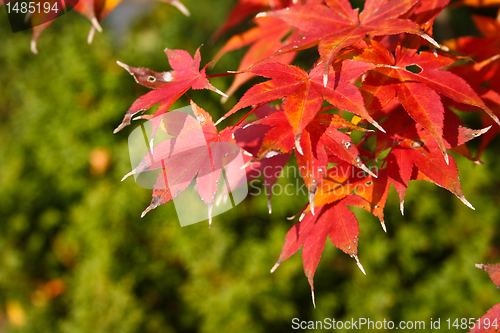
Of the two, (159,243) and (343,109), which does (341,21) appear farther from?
(159,243)

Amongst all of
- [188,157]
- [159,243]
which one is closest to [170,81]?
[188,157]

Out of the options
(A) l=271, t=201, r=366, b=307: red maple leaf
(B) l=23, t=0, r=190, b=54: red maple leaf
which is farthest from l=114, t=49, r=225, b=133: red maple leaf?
(A) l=271, t=201, r=366, b=307: red maple leaf

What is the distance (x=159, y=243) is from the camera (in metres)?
1.69

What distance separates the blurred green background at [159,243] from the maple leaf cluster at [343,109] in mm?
1004

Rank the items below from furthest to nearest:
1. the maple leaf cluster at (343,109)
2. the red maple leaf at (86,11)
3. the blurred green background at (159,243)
→ the blurred green background at (159,243) → the red maple leaf at (86,11) → the maple leaf cluster at (343,109)

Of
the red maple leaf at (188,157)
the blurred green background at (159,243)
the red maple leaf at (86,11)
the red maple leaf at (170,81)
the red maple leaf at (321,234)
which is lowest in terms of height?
the blurred green background at (159,243)

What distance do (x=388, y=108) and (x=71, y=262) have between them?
2.00 metres

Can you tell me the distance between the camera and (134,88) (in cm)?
177

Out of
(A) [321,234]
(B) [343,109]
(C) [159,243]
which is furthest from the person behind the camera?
(C) [159,243]

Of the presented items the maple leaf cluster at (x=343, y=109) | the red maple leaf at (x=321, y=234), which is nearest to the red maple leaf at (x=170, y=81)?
the maple leaf cluster at (x=343, y=109)

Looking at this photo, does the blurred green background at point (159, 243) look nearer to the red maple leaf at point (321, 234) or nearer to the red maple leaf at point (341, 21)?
the red maple leaf at point (321, 234)

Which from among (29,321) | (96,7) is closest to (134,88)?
(96,7)

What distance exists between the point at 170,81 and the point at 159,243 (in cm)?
131

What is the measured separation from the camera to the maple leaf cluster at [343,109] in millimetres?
445
